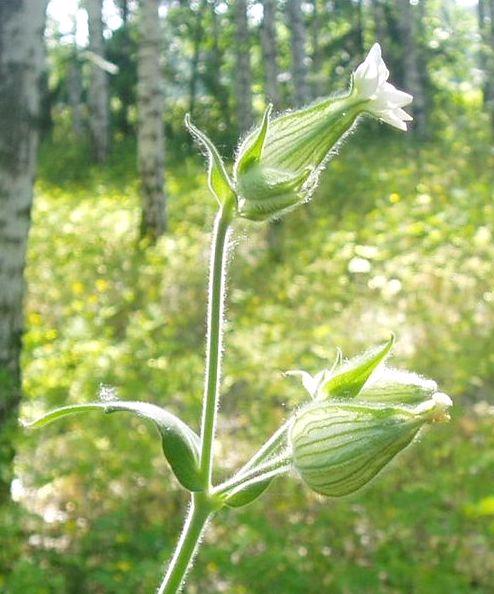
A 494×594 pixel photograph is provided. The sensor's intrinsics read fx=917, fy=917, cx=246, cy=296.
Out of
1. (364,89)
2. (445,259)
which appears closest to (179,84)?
(445,259)

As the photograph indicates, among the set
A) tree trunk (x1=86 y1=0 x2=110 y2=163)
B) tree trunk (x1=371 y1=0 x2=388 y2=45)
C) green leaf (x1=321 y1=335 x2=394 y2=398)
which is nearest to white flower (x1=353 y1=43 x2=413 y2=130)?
green leaf (x1=321 y1=335 x2=394 y2=398)

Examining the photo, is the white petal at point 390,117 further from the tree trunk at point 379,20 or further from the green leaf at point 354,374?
the tree trunk at point 379,20

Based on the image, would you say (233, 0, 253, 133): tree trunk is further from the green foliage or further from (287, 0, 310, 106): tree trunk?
the green foliage

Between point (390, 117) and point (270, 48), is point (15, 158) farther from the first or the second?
point (270, 48)

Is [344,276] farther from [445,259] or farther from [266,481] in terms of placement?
[266,481]

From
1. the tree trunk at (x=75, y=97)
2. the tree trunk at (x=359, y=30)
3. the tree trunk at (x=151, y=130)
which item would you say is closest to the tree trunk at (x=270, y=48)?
the tree trunk at (x=151, y=130)
